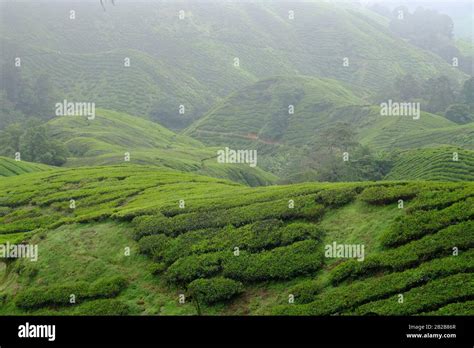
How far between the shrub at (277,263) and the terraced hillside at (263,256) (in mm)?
54

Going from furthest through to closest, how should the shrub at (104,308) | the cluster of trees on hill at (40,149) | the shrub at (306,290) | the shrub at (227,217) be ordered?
the cluster of trees on hill at (40,149), the shrub at (227,217), the shrub at (104,308), the shrub at (306,290)

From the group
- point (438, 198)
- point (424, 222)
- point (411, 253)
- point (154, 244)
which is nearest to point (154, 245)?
point (154, 244)

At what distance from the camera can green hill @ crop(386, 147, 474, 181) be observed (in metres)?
62.0

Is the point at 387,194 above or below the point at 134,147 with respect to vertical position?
below

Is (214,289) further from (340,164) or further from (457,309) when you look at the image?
(340,164)

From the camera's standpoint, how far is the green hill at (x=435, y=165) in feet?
204

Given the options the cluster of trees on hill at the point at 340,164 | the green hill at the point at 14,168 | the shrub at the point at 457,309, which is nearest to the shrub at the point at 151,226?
the shrub at the point at 457,309

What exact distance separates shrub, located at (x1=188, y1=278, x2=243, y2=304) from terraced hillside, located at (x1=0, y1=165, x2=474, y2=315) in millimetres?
56

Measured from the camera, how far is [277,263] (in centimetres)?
2323

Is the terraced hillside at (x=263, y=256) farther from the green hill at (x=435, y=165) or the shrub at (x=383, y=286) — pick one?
the green hill at (x=435, y=165)

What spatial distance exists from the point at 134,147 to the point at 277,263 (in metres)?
97.2
